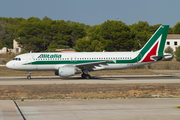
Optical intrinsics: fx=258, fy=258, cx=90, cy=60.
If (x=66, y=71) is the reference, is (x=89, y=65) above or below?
above

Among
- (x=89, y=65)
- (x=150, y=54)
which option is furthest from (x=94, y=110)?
(x=150, y=54)

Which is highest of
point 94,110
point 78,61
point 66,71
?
point 78,61

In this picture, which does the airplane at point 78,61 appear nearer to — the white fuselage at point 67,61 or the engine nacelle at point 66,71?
the white fuselage at point 67,61

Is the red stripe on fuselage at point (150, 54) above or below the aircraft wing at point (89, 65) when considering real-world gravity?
above

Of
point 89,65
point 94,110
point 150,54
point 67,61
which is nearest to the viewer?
point 94,110

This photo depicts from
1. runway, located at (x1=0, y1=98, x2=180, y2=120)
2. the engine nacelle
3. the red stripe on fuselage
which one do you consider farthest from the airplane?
runway, located at (x1=0, y1=98, x2=180, y2=120)

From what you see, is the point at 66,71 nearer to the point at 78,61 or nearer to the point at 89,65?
the point at 78,61

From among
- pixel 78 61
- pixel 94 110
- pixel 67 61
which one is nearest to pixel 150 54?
pixel 78 61

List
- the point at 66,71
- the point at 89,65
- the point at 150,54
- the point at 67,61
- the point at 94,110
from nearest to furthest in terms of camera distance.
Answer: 1. the point at 94,110
2. the point at 66,71
3. the point at 89,65
4. the point at 67,61
5. the point at 150,54

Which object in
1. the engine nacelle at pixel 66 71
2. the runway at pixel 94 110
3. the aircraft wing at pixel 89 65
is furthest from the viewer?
the aircraft wing at pixel 89 65

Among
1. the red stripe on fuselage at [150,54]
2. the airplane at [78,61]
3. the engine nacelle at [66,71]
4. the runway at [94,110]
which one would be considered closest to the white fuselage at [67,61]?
the airplane at [78,61]

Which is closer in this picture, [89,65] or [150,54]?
[89,65]

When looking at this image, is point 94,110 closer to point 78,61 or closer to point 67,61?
point 78,61

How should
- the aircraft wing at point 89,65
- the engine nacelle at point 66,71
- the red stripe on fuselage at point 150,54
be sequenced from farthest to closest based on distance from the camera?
the red stripe on fuselage at point 150,54 < the aircraft wing at point 89,65 < the engine nacelle at point 66,71
